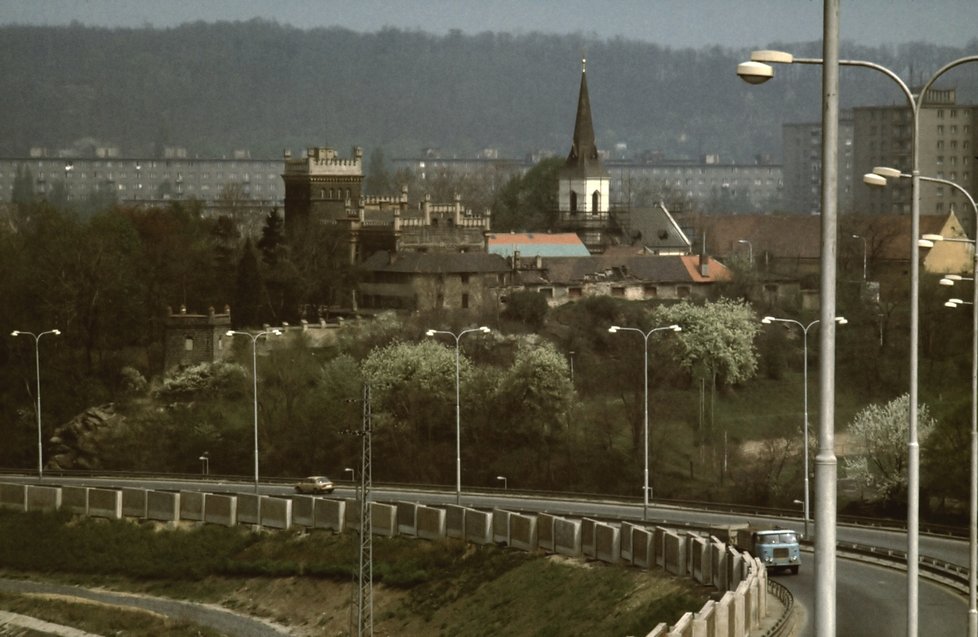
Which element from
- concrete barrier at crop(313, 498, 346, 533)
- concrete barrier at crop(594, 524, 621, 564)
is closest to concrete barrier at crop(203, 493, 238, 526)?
concrete barrier at crop(313, 498, 346, 533)

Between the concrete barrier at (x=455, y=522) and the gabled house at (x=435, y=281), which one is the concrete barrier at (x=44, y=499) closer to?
the concrete barrier at (x=455, y=522)

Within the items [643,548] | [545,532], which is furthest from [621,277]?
[643,548]

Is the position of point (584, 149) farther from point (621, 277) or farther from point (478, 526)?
point (478, 526)

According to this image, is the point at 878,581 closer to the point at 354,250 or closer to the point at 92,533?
the point at 92,533

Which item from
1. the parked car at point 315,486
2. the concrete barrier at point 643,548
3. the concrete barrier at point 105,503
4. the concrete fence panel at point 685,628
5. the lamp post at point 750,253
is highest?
the lamp post at point 750,253

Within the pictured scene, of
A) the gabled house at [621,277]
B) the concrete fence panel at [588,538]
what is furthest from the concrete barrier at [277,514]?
the gabled house at [621,277]

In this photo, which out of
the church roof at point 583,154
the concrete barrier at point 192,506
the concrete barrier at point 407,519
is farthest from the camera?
the church roof at point 583,154

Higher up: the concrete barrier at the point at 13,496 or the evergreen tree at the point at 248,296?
the evergreen tree at the point at 248,296

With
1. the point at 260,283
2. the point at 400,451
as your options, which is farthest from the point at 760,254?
the point at 400,451
